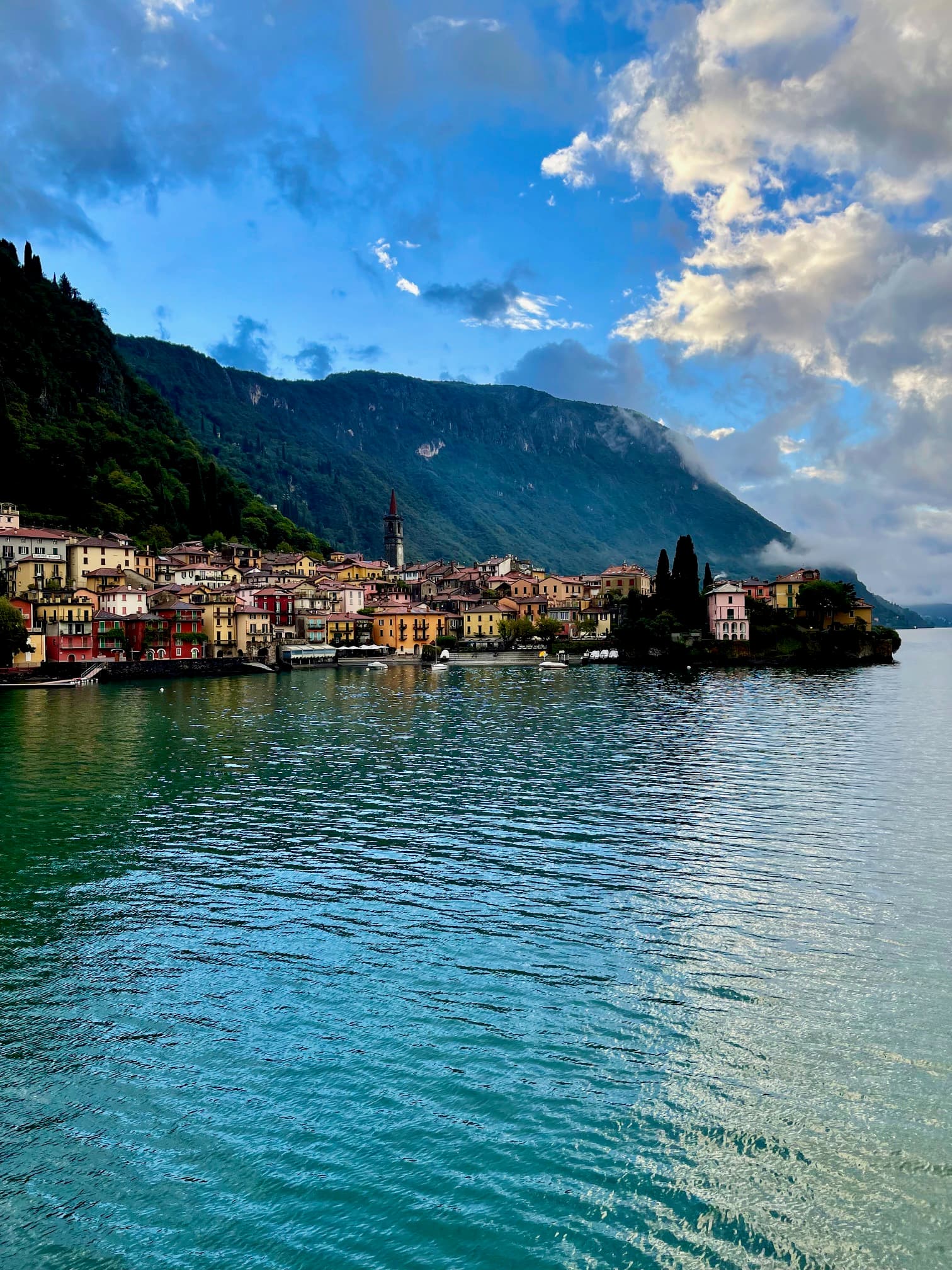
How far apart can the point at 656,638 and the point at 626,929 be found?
93.2 m

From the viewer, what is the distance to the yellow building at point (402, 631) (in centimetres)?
12300

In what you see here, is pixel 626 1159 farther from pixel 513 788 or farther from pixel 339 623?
pixel 339 623

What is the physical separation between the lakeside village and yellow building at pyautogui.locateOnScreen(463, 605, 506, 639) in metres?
0.24

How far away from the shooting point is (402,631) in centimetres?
12375

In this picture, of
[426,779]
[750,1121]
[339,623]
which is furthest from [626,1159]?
[339,623]

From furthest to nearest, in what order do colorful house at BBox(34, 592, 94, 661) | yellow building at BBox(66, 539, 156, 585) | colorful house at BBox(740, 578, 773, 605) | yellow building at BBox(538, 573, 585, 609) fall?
1. yellow building at BBox(538, 573, 585, 609)
2. colorful house at BBox(740, 578, 773, 605)
3. yellow building at BBox(66, 539, 156, 585)
4. colorful house at BBox(34, 592, 94, 661)

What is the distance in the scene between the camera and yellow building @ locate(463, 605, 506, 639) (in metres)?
133

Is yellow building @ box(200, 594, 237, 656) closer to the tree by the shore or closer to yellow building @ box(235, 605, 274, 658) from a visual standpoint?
yellow building @ box(235, 605, 274, 658)

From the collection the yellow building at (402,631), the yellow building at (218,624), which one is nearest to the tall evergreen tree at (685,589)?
the yellow building at (402,631)

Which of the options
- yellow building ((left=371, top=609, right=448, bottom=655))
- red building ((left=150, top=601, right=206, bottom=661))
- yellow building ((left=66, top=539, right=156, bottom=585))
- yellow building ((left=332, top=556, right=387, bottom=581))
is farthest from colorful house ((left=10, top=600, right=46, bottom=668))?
yellow building ((left=332, top=556, right=387, bottom=581))

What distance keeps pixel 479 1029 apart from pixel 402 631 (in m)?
112

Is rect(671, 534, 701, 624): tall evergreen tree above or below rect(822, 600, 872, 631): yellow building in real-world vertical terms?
above

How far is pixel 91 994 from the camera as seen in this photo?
14.3 metres

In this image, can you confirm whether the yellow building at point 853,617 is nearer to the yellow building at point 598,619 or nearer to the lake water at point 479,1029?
the yellow building at point 598,619
